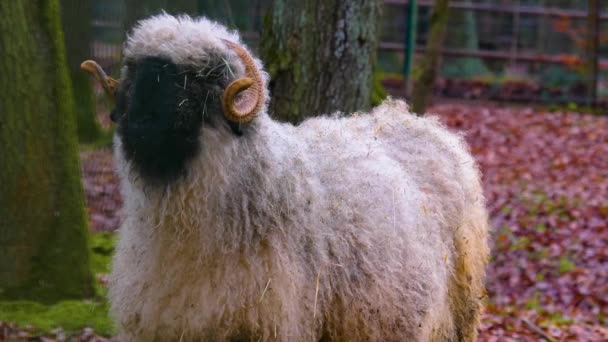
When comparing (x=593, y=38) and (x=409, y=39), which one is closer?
(x=409, y=39)

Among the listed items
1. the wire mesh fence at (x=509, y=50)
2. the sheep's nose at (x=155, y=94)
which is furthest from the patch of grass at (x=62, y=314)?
the wire mesh fence at (x=509, y=50)

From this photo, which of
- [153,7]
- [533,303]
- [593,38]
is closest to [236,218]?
[153,7]

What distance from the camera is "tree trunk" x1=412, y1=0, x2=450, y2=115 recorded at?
1186 centimetres

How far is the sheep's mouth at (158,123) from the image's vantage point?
3738mm

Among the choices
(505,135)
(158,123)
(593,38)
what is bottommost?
(505,135)

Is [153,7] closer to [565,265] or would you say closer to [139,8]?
[139,8]

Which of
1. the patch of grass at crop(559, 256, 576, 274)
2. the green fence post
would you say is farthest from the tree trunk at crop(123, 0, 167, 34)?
the green fence post

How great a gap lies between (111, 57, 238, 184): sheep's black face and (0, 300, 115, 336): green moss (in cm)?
228

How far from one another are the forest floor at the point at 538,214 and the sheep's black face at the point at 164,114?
2415 mm

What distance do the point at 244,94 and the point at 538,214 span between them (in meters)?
8.88

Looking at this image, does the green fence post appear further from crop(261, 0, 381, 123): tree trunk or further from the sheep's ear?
the sheep's ear

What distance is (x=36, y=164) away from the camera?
616cm

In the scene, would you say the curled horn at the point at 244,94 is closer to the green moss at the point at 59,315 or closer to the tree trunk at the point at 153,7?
the green moss at the point at 59,315

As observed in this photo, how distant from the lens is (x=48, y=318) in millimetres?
5918
